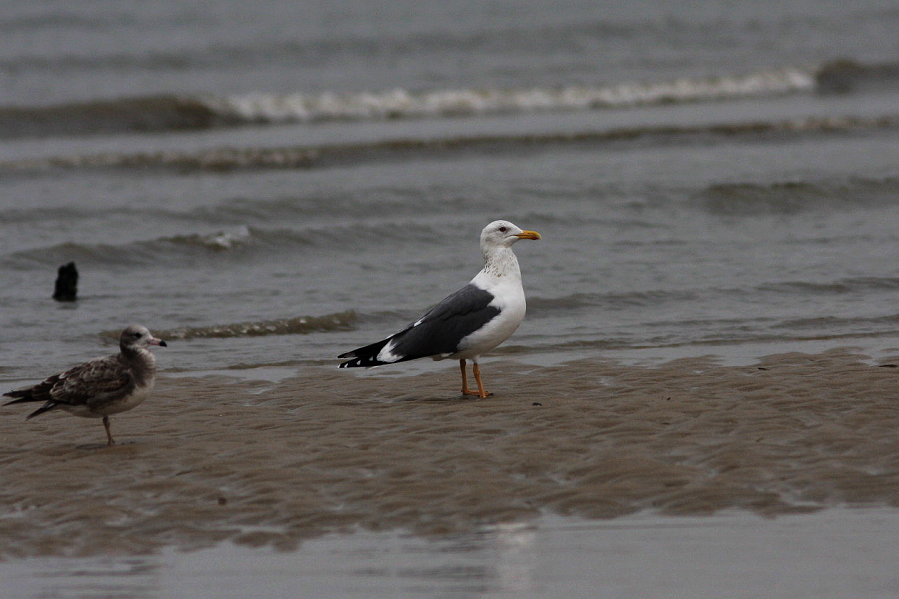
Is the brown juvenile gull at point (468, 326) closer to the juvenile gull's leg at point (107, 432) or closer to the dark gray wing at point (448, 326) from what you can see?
the dark gray wing at point (448, 326)

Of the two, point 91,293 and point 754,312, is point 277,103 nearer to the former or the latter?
point 91,293

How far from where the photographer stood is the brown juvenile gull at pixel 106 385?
288 inches

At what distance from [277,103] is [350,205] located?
1140 centimetres

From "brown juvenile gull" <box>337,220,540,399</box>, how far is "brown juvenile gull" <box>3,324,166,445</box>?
1.42 metres

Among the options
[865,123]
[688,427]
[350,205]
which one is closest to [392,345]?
[688,427]

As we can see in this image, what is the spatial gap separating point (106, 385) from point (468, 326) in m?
2.33

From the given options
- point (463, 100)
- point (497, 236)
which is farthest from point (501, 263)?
point (463, 100)

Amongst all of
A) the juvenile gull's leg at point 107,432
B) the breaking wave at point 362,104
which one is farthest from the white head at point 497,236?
the breaking wave at point 362,104

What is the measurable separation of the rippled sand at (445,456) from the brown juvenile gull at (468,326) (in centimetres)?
30

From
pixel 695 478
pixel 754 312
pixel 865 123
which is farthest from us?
pixel 865 123

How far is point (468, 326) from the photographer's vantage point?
324 inches

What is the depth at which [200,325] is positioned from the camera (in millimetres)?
11250

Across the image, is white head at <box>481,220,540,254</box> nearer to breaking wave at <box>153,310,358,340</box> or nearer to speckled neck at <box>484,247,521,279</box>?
speckled neck at <box>484,247,521,279</box>

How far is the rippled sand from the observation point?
593cm
